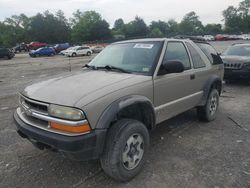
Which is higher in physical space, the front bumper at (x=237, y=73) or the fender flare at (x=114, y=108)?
the fender flare at (x=114, y=108)

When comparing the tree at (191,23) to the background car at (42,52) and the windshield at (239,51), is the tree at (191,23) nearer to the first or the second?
the background car at (42,52)

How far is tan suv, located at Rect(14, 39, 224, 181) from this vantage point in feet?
9.66

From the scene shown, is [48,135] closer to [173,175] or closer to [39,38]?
[173,175]

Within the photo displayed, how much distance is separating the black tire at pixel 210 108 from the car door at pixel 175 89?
35 cm

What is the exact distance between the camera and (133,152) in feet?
11.3

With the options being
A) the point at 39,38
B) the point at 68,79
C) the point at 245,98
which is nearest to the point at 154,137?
the point at 68,79

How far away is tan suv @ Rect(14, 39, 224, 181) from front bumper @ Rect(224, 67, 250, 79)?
486cm

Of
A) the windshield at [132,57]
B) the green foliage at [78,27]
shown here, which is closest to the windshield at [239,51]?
the windshield at [132,57]

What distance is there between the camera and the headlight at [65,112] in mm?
2902

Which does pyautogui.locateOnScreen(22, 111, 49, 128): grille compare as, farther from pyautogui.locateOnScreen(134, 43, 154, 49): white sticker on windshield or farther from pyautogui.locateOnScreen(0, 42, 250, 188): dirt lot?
pyautogui.locateOnScreen(134, 43, 154, 49): white sticker on windshield

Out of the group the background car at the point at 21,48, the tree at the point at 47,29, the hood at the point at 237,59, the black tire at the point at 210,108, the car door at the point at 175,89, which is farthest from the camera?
the tree at the point at 47,29

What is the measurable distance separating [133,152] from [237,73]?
6929 millimetres

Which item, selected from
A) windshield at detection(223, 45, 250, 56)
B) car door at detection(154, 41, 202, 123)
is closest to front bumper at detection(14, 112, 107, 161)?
car door at detection(154, 41, 202, 123)

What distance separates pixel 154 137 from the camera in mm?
4773
